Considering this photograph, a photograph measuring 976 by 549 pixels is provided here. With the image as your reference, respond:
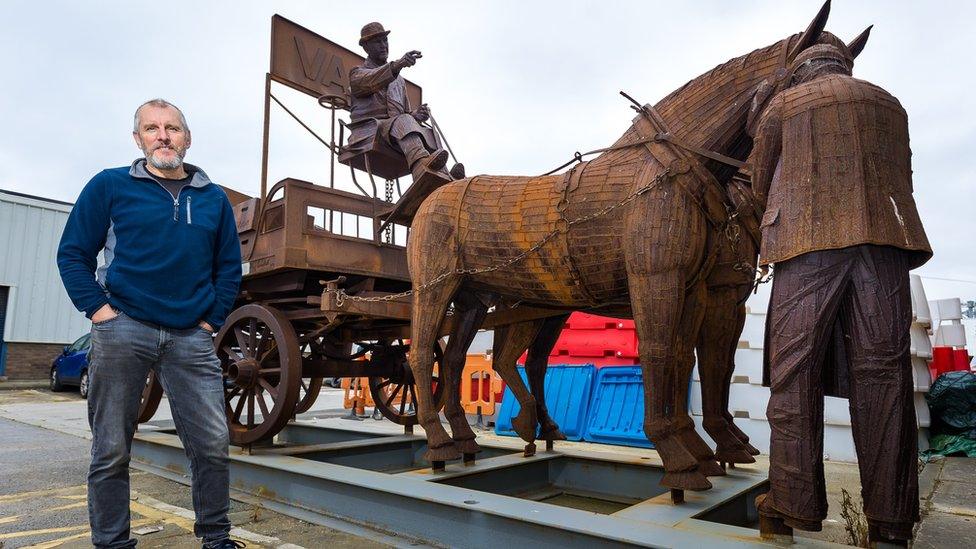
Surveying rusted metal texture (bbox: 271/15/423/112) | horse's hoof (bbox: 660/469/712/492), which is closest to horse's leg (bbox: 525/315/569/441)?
horse's hoof (bbox: 660/469/712/492)

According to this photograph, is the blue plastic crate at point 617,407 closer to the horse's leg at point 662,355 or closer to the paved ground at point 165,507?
the paved ground at point 165,507

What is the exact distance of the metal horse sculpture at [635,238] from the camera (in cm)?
295

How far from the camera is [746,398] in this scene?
6.71 meters

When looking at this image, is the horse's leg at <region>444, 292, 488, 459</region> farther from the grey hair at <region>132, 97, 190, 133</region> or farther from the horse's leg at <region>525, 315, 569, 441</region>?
the grey hair at <region>132, 97, 190, 133</region>

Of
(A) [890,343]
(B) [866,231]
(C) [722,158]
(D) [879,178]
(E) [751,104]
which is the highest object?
(E) [751,104]

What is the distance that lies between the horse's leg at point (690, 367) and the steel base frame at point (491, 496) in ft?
0.43

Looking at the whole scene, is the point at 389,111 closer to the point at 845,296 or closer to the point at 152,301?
the point at 152,301

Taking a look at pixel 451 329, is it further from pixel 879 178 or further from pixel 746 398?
pixel 746 398

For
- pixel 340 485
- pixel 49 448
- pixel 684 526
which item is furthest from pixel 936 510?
pixel 49 448

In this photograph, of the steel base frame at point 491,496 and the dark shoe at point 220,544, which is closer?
the dark shoe at point 220,544

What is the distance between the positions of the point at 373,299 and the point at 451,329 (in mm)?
590

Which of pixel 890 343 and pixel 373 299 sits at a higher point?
pixel 373 299

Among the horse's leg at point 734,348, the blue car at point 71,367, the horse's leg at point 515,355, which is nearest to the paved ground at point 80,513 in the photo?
the horse's leg at point 515,355

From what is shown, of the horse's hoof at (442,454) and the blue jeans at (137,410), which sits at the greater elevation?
the blue jeans at (137,410)
